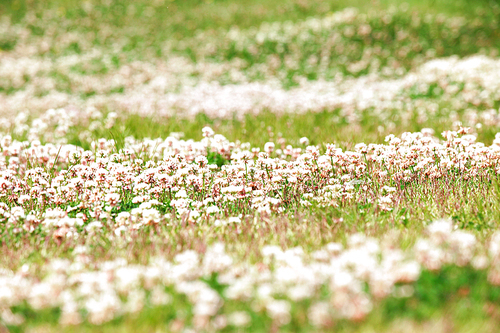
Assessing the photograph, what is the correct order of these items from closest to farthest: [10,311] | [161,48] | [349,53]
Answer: [10,311] < [349,53] < [161,48]

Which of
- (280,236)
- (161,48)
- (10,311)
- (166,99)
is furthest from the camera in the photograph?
(161,48)

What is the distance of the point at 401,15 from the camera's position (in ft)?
67.5

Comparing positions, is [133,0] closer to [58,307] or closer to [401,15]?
[401,15]

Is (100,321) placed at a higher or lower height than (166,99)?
higher

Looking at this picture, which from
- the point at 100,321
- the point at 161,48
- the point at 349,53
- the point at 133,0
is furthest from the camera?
the point at 133,0

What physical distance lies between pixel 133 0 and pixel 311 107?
19.6m

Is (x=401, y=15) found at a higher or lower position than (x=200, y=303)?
higher

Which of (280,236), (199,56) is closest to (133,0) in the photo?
(199,56)

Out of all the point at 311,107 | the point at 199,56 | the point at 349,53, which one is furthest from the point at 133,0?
the point at 311,107

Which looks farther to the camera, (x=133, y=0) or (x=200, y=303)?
(x=133, y=0)

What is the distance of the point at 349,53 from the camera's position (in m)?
18.0

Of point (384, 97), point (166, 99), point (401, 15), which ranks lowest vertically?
point (166, 99)

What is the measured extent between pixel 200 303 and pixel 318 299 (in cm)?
70

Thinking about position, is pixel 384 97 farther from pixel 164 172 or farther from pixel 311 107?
pixel 164 172
